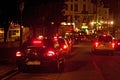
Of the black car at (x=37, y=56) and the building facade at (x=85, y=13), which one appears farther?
the building facade at (x=85, y=13)

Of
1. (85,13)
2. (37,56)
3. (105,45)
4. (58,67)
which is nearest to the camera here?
(37,56)

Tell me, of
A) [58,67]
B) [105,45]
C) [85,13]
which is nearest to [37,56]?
[58,67]

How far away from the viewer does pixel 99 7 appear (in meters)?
139

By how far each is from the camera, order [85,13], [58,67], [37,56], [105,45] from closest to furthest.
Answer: [37,56], [58,67], [105,45], [85,13]

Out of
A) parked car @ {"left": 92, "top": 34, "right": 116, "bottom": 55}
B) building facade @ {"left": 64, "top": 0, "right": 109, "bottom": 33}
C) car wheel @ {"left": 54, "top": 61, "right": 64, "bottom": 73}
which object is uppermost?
building facade @ {"left": 64, "top": 0, "right": 109, "bottom": 33}

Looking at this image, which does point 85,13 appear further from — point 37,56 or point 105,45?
point 37,56

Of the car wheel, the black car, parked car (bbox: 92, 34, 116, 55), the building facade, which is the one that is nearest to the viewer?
the black car

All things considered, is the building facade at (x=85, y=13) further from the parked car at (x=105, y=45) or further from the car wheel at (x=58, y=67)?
the car wheel at (x=58, y=67)

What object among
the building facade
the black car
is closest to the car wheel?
the black car

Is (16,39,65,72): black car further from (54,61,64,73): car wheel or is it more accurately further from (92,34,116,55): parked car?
(92,34,116,55): parked car

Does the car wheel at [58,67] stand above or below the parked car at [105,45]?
below

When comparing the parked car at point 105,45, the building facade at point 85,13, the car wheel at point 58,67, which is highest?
the building facade at point 85,13

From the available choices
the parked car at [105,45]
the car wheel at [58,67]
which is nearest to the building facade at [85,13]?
the parked car at [105,45]

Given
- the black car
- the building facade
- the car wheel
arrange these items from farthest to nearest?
1. the building facade
2. the car wheel
3. the black car
